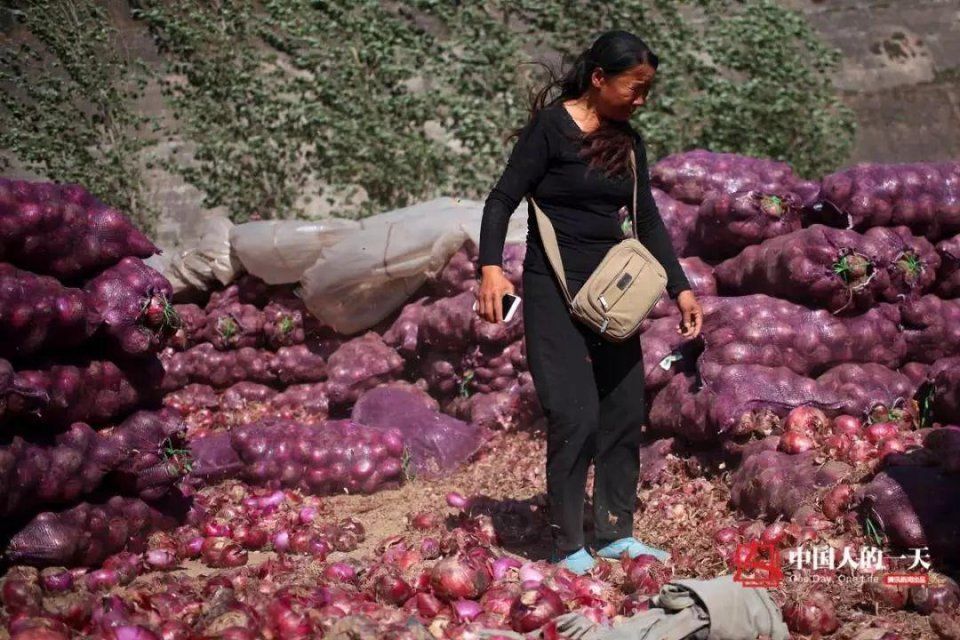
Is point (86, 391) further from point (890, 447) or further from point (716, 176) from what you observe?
A: point (716, 176)

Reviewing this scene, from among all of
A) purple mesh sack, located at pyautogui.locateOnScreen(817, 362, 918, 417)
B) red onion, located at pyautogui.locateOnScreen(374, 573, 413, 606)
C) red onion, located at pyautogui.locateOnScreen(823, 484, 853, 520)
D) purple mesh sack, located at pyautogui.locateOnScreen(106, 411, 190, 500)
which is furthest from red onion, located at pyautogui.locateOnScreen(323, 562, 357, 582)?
purple mesh sack, located at pyautogui.locateOnScreen(817, 362, 918, 417)

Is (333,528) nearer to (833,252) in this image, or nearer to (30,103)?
(833,252)

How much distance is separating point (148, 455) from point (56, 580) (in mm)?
742

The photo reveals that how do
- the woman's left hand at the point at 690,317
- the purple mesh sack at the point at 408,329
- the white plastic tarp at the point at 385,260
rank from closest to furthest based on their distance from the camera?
the woman's left hand at the point at 690,317, the white plastic tarp at the point at 385,260, the purple mesh sack at the point at 408,329

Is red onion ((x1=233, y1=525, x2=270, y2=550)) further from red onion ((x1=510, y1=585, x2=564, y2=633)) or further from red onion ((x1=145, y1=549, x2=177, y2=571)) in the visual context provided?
red onion ((x1=510, y1=585, x2=564, y2=633))

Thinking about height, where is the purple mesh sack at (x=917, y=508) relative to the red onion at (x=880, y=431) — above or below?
above

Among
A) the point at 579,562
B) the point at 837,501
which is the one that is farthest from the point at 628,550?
the point at 837,501

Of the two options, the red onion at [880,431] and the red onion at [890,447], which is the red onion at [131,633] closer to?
the red onion at [890,447]

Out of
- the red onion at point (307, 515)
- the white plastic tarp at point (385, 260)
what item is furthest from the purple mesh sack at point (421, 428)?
the red onion at point (307, 515)

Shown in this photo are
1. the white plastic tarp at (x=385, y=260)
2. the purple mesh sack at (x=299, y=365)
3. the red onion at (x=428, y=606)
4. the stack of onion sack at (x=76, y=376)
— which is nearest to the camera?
the red onion at (x=428, y=606)

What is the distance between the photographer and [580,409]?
11.5 ft

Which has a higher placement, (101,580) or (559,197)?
(559,197)

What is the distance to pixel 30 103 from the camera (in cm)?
845

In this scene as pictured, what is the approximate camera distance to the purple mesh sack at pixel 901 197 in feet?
15.6
